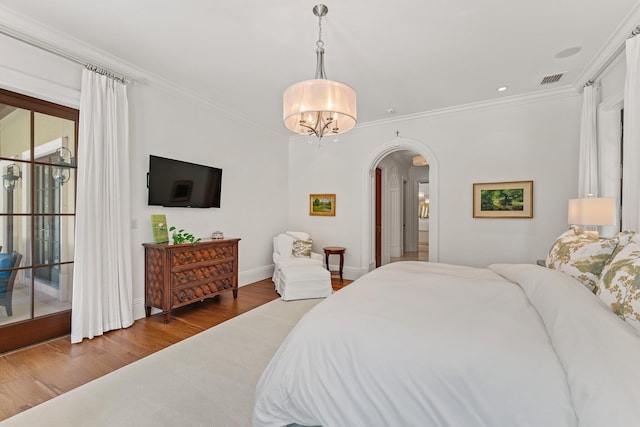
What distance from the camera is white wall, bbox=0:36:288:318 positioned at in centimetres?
261

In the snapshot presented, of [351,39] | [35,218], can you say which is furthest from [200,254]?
[351,39]

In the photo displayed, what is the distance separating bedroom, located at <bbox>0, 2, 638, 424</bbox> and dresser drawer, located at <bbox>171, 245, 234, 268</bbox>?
524mm

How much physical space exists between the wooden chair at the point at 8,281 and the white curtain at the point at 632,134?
214 inches

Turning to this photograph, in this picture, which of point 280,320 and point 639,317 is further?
point 280,320

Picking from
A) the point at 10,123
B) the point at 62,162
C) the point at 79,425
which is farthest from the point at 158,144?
the point at 79,425

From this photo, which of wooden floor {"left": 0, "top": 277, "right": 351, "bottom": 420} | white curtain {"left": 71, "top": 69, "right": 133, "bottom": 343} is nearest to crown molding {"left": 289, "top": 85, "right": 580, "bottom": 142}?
white curtain {"left": 71, "top": 69, "right": 133, "bottom": 343}

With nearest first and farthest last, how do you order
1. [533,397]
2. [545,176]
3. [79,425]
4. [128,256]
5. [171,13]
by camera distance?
[533,397] → [79,425] → [171,13] → [128,256] → [545,176]

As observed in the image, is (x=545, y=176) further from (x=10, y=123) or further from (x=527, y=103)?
(x=10, y=123)

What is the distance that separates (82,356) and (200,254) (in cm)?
143

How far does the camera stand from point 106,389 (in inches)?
77.2

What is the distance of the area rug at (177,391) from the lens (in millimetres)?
1689

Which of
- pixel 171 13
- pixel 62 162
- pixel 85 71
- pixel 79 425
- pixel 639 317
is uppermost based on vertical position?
pixel 171 13

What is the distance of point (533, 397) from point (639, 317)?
→ 0.63m

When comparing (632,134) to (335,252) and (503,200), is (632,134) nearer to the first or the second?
(503,200)
